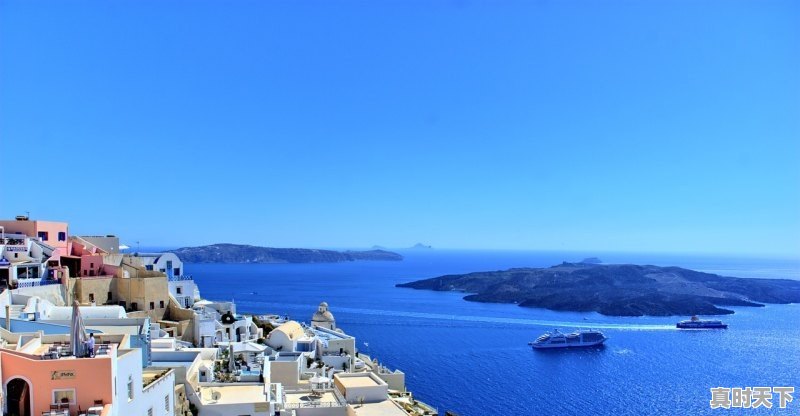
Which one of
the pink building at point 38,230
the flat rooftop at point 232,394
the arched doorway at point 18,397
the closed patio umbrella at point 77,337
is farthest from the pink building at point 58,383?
the pink building at point 38,230

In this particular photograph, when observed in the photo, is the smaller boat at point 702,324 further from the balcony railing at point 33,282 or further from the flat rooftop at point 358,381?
the balcony railing at point 33,282

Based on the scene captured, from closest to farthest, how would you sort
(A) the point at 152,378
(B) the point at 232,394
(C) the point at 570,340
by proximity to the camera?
(A) the point at 152,378 → (B) the point at 232,394 → (C) the point at 570,340

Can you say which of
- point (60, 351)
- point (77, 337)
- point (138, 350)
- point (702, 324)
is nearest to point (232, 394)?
point (138, 350)

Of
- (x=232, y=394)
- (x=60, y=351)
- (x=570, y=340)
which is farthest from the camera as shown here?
(x=570, y=340)

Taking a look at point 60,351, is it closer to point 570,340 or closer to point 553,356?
point 553,356

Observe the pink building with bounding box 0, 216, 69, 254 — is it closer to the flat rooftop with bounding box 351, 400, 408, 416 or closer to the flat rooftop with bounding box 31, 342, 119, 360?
the flat rooftop with bounding box 351, 400, 408, 416

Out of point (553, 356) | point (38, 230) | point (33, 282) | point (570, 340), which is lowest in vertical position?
point (553, 356)
